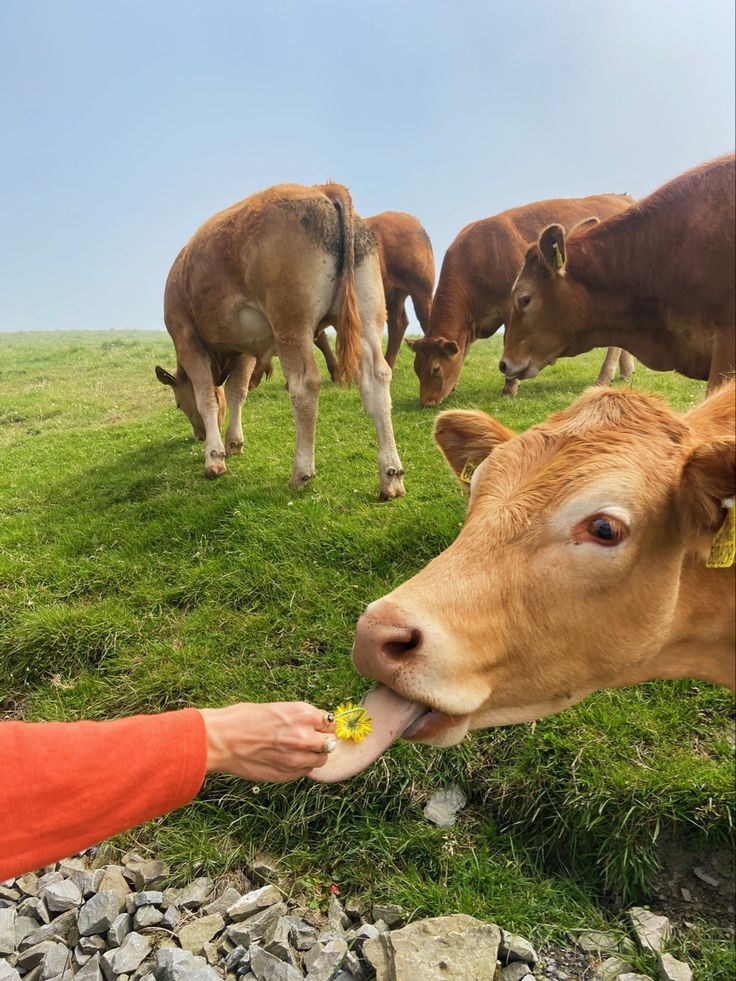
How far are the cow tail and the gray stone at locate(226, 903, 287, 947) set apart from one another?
16.7 feet

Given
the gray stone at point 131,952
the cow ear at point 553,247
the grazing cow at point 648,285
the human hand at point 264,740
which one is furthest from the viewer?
the cow ear at point 553,247

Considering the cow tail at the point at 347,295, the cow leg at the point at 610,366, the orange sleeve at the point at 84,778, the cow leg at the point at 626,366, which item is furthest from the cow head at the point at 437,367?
the orange sleeve at the point at 84,778

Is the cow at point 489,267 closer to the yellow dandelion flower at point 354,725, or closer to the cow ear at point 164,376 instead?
the cow ear at point 164,376

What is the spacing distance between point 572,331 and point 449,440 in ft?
17.3

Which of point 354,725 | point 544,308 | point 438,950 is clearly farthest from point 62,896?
point 544,308

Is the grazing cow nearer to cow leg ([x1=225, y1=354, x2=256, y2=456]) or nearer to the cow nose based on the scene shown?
cow leg ([x1=225, y1=354, x2=256, y2=456])

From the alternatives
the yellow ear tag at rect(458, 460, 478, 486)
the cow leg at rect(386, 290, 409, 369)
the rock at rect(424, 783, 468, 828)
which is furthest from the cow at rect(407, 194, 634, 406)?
the rock at rect(424, 783, 468, 828)

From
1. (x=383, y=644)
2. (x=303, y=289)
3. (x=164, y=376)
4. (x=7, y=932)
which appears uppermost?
(x=303, y=289)

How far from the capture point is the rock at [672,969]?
2.60 m

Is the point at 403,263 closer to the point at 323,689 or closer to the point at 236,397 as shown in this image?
the point at 236,397

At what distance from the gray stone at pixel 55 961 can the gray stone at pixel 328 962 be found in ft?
3.62

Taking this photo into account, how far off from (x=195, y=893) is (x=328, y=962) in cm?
77

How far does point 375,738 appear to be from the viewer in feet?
6.79

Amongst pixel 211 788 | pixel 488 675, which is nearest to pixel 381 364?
pixel 211 788
